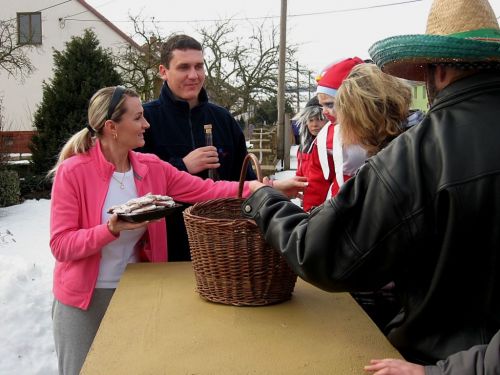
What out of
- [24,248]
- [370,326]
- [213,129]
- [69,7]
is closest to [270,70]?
[69,7]


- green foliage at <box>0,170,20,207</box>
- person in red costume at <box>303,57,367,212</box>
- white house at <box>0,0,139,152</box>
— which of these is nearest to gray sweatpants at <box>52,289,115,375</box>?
person in red costume at <box>303,57,367,212</box>

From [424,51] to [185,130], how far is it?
6.19 ft

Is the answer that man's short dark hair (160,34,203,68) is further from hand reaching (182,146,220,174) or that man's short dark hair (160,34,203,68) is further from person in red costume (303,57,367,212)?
person in red costume (303,57,367,212)

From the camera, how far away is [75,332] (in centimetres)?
228

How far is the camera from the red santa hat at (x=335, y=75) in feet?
11.1

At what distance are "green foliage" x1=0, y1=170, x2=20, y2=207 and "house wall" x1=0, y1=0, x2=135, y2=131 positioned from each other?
1582 cm

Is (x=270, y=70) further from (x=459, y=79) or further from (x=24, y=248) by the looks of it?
(x=459, y=79)

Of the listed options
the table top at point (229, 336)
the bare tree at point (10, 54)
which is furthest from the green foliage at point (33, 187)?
the table top at point (229, 336)

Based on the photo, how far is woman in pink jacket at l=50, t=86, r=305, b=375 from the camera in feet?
7.27

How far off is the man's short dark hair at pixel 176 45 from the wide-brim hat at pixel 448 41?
5.38 feet

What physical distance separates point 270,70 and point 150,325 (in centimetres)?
2561

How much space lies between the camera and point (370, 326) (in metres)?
1.66

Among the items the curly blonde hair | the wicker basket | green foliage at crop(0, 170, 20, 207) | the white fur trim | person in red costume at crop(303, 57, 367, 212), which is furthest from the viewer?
green foliage at crop(0, 170, 20, 207)

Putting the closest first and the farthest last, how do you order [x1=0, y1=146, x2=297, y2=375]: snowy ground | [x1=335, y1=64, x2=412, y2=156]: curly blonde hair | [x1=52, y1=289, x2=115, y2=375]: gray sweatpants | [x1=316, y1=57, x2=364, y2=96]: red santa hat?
1. [x1=335, y1=64, x2=412, y2=156]: curly blonde hair
2. [x1=52, y1=289, x2=115, y2=375]: gray sweatpants
3. [x1=316, y1=57, x2=364, y2=96]: red santa hat
4. [x1=0, y1=146, x2=297, y2=375]: snowy ground
